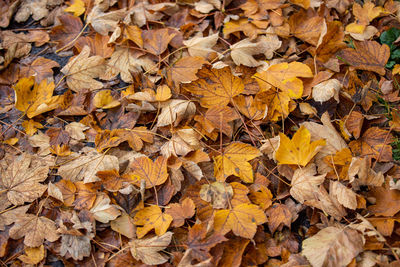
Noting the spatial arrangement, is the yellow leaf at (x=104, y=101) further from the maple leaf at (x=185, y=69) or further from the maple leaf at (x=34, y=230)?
the maple leaf at (x=34, y=230)

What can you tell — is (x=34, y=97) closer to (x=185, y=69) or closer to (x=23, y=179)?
(x=23, y=179)

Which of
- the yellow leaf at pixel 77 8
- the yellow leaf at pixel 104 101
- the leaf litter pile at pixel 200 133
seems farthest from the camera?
the yellow leaf at pixel 77 8

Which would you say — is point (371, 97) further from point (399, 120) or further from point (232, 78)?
point (232, 78)

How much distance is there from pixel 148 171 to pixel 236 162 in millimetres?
411

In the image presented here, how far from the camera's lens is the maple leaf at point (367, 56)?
180cm

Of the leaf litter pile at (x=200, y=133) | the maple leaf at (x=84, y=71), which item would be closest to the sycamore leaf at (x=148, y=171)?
the leaf litter pile at (x=200, y=133)

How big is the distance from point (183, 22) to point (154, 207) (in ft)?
3.91

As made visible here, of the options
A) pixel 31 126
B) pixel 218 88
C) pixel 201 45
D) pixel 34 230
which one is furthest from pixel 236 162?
pixel 31 126

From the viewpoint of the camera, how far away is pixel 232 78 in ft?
5.55

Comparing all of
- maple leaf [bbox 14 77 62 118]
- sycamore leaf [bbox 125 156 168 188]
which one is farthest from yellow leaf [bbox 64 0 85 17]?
sycamore leaf [bbox 125 156 168 188]

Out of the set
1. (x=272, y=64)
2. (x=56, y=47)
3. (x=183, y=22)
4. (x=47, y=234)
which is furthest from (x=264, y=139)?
(x=56, y=47)

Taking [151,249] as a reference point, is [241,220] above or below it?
above

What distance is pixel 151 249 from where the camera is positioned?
4.51 feet

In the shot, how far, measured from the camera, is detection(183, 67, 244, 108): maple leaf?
5.55ft
